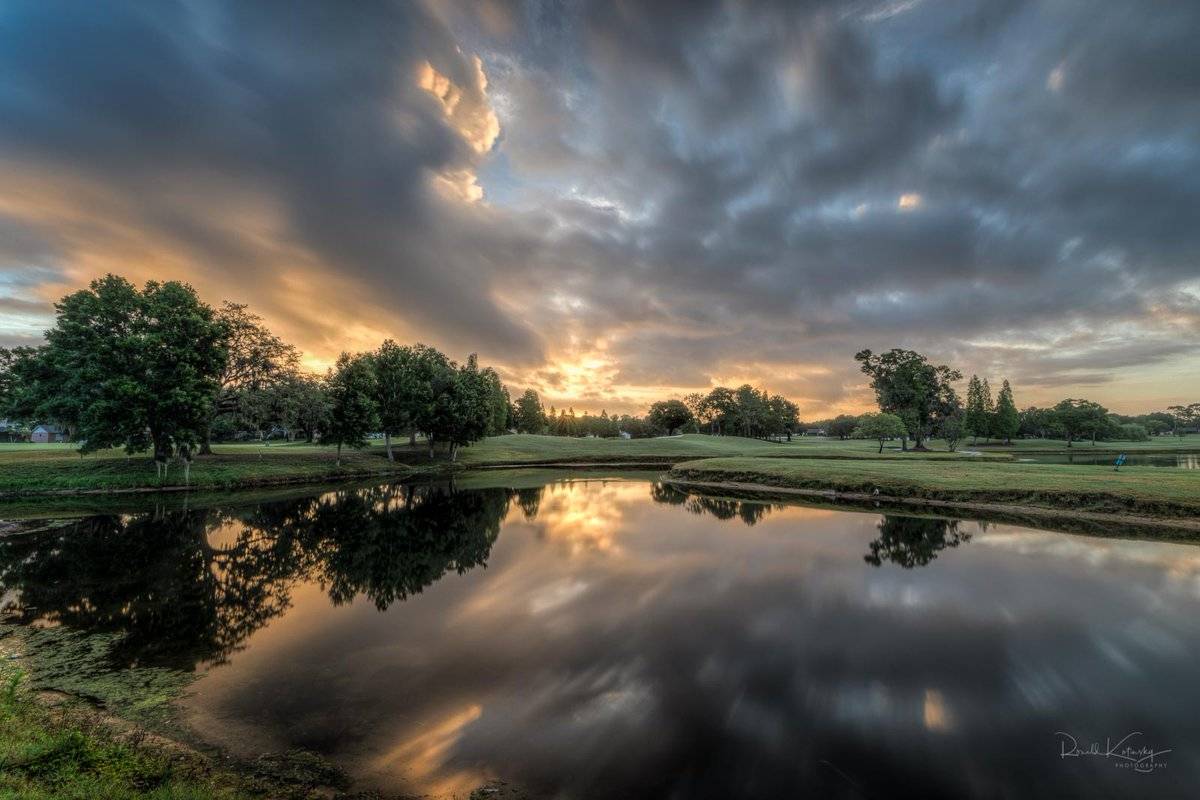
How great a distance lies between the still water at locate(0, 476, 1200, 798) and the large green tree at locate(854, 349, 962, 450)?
63.6 m

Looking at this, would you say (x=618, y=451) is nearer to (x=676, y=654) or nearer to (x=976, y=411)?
(x=676, y=654)

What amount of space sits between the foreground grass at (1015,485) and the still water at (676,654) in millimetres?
6266

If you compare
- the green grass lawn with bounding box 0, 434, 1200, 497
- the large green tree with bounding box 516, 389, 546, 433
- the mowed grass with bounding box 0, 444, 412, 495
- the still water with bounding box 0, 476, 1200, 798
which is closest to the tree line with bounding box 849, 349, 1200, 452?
the green grass lawn with bounding box 0, 434, 1200, 497

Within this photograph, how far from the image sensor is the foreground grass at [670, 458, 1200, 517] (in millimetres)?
21812

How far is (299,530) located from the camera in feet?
70.0

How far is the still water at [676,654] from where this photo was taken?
5.84 m

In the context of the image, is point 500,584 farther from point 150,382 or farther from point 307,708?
point 150,382

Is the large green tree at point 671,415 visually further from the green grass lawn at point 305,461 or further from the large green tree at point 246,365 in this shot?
the large green tree at point 246,365

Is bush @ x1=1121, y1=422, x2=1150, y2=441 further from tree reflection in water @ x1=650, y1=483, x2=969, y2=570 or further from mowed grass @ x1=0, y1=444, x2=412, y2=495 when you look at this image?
mowed grass @ x1=0, y1=444, x2=412, y2=495

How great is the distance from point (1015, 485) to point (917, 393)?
5612 cm

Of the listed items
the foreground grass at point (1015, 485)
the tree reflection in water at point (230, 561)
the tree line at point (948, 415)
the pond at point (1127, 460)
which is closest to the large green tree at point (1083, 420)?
the tree line at point (948, 415)

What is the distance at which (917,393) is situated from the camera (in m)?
74.4

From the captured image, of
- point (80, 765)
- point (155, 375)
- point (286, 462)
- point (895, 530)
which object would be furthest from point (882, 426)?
point (155, 375)

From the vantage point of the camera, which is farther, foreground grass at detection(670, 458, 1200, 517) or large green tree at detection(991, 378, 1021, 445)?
large green tree at detection(991, 378, 1021, 445)
